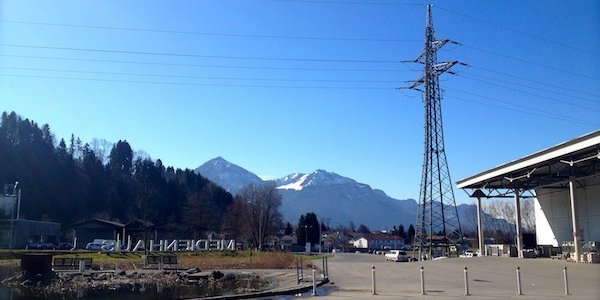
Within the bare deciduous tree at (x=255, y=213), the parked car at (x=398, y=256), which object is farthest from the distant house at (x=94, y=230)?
the parked car at (x=398, y=256)

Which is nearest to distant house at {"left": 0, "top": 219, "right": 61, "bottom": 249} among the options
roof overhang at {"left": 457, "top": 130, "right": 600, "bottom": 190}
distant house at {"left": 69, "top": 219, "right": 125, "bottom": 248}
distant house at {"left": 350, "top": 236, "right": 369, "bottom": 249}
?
distant house at {"left": 69, "top": 219, "right": 125, "bottom": 248}

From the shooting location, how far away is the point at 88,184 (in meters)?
121

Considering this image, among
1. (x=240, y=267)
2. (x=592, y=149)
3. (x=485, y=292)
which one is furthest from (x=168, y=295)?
(x=592, y=149)

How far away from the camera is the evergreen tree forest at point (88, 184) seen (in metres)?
99.1

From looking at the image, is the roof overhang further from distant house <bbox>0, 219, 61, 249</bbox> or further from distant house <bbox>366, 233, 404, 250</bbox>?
distant house <bbox>366, 233, 404, 250</bbox>

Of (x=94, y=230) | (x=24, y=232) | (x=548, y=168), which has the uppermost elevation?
(x=548, y=168)

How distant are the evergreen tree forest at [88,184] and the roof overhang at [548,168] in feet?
186

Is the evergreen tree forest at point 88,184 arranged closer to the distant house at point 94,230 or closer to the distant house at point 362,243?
the distant house at point 94,230

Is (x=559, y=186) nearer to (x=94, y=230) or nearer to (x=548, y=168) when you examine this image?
(x=548, y=168)

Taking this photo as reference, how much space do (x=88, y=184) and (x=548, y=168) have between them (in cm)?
10382

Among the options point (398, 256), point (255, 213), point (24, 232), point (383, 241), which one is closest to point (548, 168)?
point (398, 256)

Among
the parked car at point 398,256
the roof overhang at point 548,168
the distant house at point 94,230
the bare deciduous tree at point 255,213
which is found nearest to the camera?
the roof overhang at point 548,168

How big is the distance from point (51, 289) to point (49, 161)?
92.2m

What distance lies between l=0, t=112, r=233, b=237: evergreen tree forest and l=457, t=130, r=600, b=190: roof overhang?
56.7 meters
